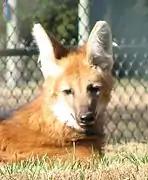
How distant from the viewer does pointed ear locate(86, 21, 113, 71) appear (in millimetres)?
5977

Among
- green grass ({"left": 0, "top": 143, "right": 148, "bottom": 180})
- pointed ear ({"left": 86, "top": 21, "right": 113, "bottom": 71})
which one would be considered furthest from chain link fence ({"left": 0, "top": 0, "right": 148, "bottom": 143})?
green grass ({"left": 0, "top": 143, "right": 148, "bottom": 180})

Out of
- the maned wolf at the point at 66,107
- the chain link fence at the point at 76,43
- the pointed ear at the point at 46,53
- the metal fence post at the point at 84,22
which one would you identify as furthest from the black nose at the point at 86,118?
the metal fence post at the point at 84,22

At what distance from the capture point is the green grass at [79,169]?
14.1 ft

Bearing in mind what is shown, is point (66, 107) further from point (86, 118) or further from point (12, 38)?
point (12, 38)

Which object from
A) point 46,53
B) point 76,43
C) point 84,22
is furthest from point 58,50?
point 76,43

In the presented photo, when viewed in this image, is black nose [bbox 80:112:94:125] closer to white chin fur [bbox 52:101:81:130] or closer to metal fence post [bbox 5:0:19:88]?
white chin fur [bbox 52:101:81:130]

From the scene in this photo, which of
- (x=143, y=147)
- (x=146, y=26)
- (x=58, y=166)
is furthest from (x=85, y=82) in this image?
(x=146, y=26)

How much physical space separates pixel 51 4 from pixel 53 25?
409mm

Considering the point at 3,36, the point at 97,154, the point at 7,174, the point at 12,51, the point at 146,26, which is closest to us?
the point at 7,174

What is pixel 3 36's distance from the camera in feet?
40.2

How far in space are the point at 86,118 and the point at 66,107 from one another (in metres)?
0.22

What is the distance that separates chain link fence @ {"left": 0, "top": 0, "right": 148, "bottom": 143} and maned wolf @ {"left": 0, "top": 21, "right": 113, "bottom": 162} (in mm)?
2380

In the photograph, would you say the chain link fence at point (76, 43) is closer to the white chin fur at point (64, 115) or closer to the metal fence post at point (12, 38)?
the metal fence post at point (12, 38)

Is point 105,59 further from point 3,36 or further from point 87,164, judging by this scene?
point 3,36
